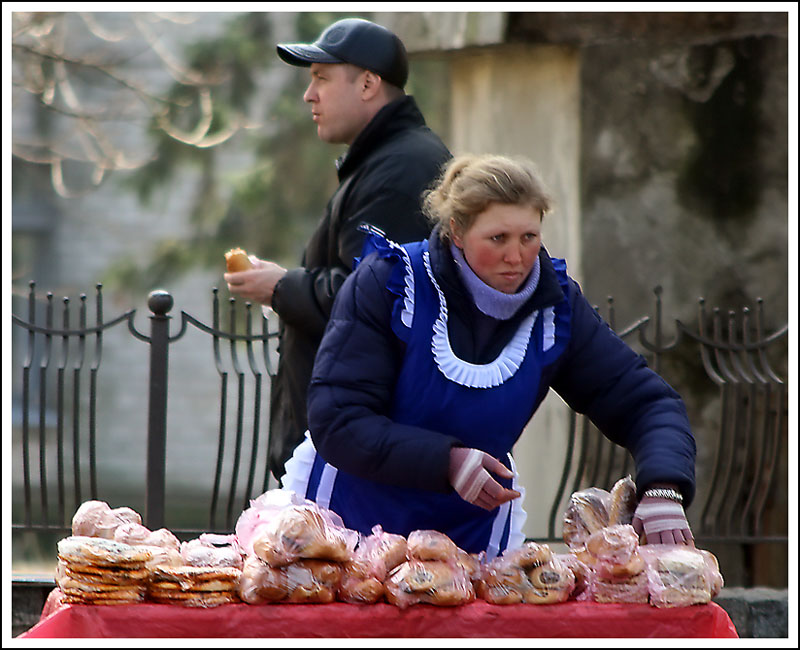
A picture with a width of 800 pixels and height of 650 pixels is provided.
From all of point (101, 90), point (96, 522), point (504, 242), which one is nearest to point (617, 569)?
point (504, 242)

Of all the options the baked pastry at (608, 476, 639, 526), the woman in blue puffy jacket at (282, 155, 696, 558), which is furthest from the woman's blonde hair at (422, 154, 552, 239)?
the baked pastry at (608, 476, 639, 526)

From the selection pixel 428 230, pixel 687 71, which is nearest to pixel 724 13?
pixel 687 71

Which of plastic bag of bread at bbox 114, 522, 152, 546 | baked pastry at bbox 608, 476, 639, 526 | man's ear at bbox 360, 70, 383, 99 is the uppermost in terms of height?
man's ear at bbox 360, 70, 383, 99

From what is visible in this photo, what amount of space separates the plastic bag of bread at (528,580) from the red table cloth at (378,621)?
22mm

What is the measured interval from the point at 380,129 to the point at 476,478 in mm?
1531

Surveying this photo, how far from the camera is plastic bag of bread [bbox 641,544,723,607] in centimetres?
227

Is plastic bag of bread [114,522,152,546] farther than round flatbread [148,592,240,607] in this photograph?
Yes

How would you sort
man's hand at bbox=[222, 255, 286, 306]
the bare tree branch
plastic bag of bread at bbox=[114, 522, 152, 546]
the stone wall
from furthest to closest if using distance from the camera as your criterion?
the bare tree branch, the stone wall, man's hand at bbox=[222, 255, 286, 306], plastic bag of bread at bbox=[114, 522, 152, 546]

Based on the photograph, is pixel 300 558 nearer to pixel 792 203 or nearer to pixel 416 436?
pixel 416 436

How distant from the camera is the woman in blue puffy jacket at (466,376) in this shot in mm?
2379

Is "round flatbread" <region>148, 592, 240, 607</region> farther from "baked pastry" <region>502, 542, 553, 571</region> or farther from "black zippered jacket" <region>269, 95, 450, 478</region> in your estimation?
"black zippered jacket" <region>269, 95, 450, 478</region>

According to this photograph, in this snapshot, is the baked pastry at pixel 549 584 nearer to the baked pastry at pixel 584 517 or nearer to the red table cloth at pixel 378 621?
the red table cloth at pixel 378 621

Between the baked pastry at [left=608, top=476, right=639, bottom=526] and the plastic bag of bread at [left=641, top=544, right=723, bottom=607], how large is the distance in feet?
0.71

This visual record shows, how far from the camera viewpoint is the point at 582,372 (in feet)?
8.67
